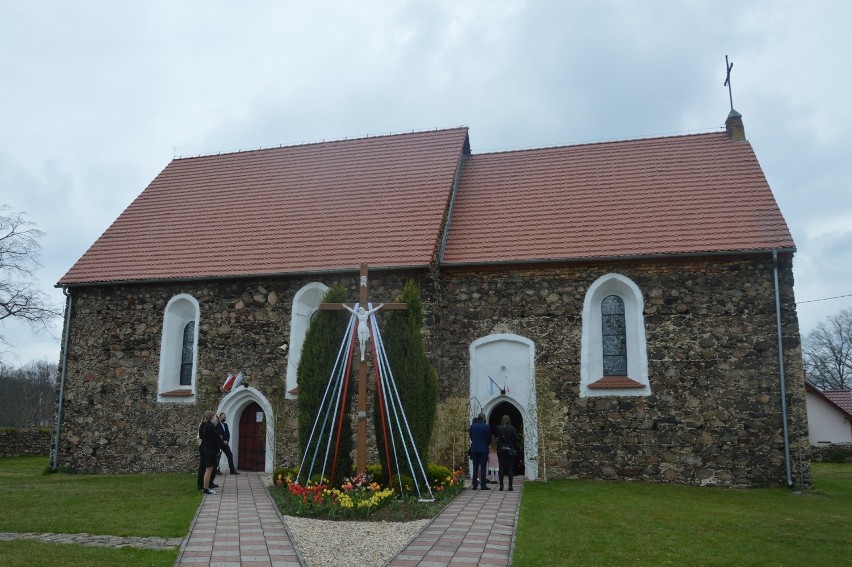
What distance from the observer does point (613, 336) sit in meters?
14.8

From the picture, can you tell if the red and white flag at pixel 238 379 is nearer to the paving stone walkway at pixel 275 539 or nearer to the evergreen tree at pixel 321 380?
the evergreen tree at pixel 321 380

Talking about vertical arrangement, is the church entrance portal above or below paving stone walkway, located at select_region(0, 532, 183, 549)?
above

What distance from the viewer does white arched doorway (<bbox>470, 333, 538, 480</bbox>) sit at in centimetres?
1466

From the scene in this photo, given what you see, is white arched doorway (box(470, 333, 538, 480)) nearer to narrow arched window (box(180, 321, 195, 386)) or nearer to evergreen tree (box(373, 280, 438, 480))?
evergreen tree (box(373, 280, 438, 480))

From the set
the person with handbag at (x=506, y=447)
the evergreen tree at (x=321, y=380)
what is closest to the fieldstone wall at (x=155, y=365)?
the evergreen tree at (x=321, y=380)

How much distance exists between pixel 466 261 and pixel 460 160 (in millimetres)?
4774

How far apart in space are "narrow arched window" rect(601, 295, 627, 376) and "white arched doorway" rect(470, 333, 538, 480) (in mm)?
1527

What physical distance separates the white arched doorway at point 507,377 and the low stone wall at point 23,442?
56.3ft

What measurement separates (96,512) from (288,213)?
9.50 metres

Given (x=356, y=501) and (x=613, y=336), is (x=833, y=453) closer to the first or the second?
(x=613, y=336)

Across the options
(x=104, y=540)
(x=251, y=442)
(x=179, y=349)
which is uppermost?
(x=179, y=349)

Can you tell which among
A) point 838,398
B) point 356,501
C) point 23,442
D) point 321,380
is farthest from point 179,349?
point 838,398

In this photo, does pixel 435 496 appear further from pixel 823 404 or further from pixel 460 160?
pixel 823 404

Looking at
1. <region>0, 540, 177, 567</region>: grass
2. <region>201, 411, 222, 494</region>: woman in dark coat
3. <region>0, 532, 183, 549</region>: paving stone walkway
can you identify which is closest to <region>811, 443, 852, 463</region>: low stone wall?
<region>201, 411, 222, 494</region>: woman in dark coat
